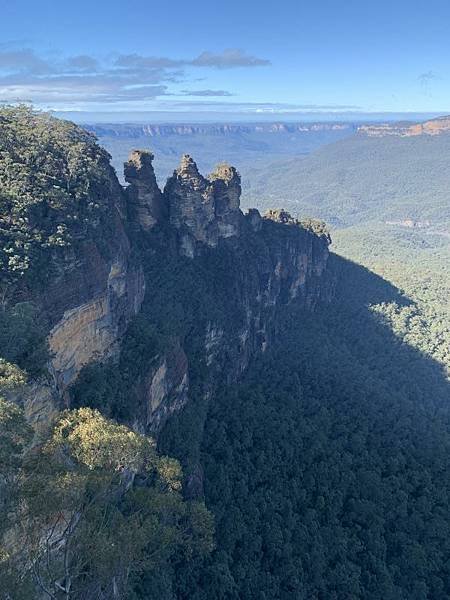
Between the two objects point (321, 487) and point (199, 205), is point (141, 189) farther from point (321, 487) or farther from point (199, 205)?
point (321, 487)

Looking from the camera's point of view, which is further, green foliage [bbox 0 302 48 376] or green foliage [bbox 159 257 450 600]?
green foliage [bbox 159 257 450 600]

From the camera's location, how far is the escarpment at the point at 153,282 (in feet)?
105

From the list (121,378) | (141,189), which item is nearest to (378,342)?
(141,189)

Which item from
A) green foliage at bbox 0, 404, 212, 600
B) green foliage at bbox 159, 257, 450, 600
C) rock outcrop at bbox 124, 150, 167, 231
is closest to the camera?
green foliage at bbox 0, 404, 212, 600

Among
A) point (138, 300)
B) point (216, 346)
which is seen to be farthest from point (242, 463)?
point (138, 300)

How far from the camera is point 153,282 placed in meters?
54.0

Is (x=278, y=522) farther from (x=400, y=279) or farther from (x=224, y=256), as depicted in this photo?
(x=400, y=279)

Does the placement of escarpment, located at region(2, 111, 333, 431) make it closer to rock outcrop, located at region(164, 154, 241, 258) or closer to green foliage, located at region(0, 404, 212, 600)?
rock outcrop, located at region(164, 154, 241, 258)

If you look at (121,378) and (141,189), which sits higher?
(141,189)

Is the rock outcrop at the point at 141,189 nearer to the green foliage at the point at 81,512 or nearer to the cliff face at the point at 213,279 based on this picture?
the cliff face at the point at 213,279

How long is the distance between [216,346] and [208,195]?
20.0 metres

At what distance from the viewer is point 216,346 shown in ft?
175

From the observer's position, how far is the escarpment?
1254 inches

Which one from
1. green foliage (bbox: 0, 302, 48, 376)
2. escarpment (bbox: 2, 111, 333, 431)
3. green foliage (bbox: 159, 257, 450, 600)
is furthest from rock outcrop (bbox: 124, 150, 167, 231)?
green foliage (bbox: 0, 302, 48, 376)
